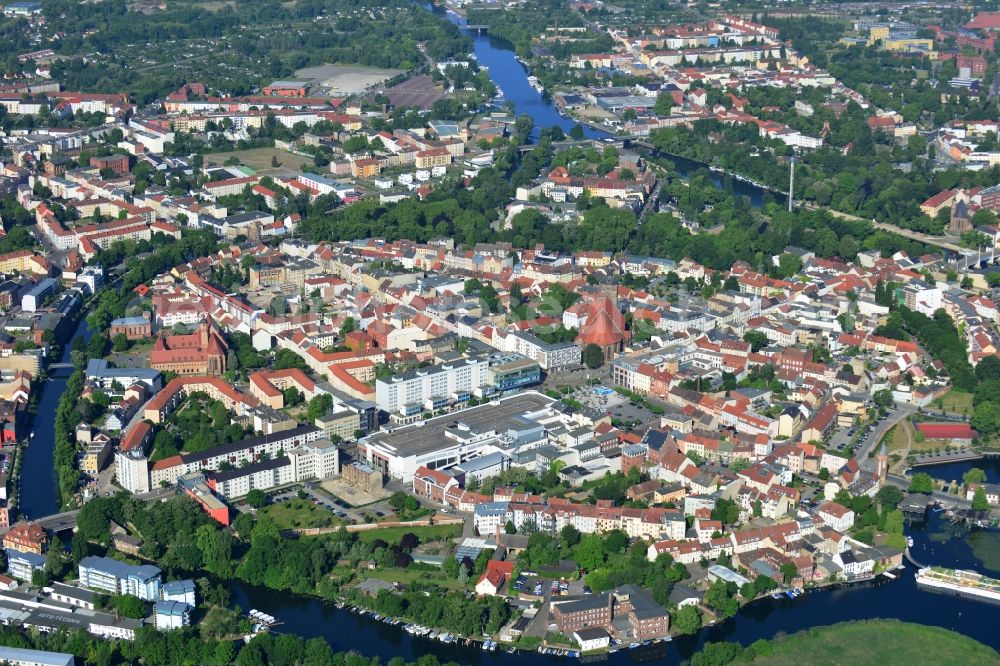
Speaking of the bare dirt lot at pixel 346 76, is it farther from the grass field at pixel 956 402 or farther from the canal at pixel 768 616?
the canal at pixel 768 616

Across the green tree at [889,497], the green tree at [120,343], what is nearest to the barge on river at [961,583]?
the green tree at [889,497]

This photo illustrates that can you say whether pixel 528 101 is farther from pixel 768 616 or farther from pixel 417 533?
pixel 768 616

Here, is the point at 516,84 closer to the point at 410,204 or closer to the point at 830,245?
the point at 410,204

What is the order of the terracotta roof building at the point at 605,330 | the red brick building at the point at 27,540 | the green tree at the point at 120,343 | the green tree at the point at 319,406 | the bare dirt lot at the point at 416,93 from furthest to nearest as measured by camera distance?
the bare dirt lot at the point at 416,93, the green tree at the point at 120,343, the terracotta roof building at the point at 605,330, the green tree at the point at 319,406, the red brick building at the point at 27,540

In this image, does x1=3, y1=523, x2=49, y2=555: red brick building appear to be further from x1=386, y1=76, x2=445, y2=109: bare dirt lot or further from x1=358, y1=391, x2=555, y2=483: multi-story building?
x1=386, y1=76, x2=445, y2=109: bare dirt lot

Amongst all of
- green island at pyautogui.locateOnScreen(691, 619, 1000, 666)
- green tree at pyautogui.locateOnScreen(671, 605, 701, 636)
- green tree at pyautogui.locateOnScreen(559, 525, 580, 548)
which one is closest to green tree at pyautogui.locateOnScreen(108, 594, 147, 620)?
green tree at pyautogui.locateOnScreen(559, 525, 580, 548)

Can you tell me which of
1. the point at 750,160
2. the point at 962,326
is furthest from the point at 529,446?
the point at 750,160
